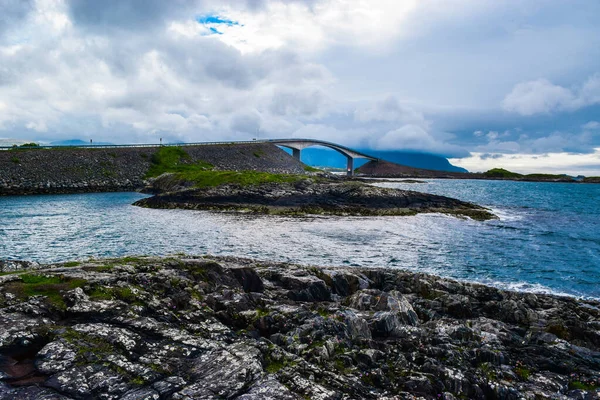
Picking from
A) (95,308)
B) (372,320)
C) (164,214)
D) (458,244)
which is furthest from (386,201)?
(95,308)

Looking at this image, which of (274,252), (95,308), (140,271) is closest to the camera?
(95,308)

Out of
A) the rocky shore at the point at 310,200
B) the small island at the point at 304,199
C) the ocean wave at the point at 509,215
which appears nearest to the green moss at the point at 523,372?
the small island at the point at 304,199

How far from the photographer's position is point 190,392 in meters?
8.92

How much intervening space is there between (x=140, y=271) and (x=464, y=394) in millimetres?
14171

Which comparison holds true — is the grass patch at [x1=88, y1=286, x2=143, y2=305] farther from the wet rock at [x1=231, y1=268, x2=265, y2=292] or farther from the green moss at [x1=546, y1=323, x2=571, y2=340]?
the green moss at [x1=546, y1=323, x2=571, y2=340]

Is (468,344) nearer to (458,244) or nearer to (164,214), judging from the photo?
(458,244)

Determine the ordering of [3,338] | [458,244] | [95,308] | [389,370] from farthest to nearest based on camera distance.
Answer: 1. [458,244]
2. [95,308]
3. [389,370]
4. [3,338]

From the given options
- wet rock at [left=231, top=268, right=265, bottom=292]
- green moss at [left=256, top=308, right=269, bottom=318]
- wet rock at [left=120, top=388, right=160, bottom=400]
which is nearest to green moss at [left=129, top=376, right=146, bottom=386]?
wet rock at [left=120, top=388, right=160, bottom=400]

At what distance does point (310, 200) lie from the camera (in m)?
65.2

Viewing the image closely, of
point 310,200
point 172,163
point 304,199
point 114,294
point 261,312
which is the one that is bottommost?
point 261,312

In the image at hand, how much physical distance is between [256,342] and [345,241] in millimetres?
26863

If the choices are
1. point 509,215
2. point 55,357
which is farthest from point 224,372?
point 509,215

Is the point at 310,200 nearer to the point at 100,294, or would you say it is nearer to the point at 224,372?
the point at 100,294

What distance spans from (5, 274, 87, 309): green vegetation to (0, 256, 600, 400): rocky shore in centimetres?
5
